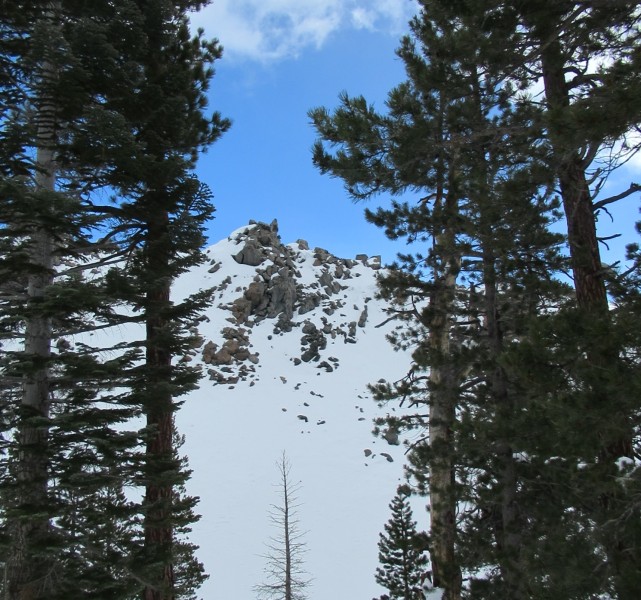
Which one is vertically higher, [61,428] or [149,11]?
[149,11]

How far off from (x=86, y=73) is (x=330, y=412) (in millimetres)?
29425

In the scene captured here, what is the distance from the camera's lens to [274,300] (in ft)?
152

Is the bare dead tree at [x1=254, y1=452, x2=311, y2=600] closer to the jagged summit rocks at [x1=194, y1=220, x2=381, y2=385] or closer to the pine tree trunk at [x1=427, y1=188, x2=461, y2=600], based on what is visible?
the pine tree trunk at [x1=427, y1=188, x2=461, y2=600]

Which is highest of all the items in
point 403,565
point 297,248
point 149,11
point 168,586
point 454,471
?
point 297,248

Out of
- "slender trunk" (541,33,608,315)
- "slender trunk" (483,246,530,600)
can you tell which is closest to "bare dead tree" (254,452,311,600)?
"slender trunk" (483,246,530,600)

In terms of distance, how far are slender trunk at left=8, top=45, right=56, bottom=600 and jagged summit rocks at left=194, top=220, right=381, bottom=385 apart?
102ft

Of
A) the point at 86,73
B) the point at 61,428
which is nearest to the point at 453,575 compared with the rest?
the point at 61,428

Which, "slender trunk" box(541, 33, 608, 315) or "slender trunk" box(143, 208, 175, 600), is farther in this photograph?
"slender trunk" box(143, 208, 175, 600)

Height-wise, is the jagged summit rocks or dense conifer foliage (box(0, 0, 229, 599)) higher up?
the jagged summit rocks

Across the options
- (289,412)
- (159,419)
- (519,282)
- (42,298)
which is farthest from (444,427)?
(289,412)

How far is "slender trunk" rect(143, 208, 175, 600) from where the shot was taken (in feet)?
17.2

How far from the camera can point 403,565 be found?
35.9 feet

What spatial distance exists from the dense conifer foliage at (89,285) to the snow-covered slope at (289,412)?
399cm

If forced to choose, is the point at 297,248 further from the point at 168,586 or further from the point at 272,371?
the point at 168,586
